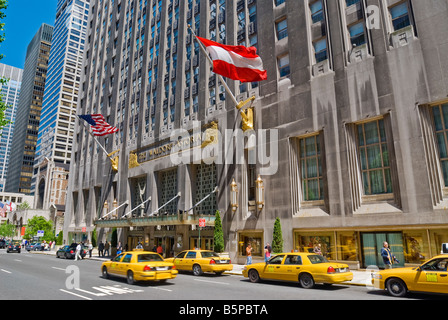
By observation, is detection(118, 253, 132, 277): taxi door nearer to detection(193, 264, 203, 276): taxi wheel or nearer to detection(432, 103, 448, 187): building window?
detection(193, 264, 203, 276): taxi wheel

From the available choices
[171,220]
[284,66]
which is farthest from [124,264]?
[284,66]

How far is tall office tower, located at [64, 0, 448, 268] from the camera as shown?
62.6 ft

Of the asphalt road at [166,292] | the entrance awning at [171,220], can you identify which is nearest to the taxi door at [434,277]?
the asphalt road at [166,292]

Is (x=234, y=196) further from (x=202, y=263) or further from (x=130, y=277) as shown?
(x=130, y=277)

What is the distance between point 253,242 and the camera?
26828 millimetres

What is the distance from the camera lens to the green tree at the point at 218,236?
91.9 ft

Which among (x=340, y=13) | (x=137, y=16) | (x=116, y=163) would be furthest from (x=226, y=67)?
(x=137, y=16)

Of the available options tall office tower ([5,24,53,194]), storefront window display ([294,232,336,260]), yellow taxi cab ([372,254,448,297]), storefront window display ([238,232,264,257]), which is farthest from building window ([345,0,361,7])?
tall office tower ([5,24,53,194])

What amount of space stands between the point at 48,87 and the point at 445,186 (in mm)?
156927

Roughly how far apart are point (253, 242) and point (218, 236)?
11.3 ft

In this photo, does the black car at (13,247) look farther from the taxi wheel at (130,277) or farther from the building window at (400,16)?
the building window at (400,16)

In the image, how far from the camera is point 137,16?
2008 inches

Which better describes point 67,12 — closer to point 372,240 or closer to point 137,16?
point 137,16

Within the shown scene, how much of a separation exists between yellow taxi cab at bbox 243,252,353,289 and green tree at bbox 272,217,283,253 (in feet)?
27.3
